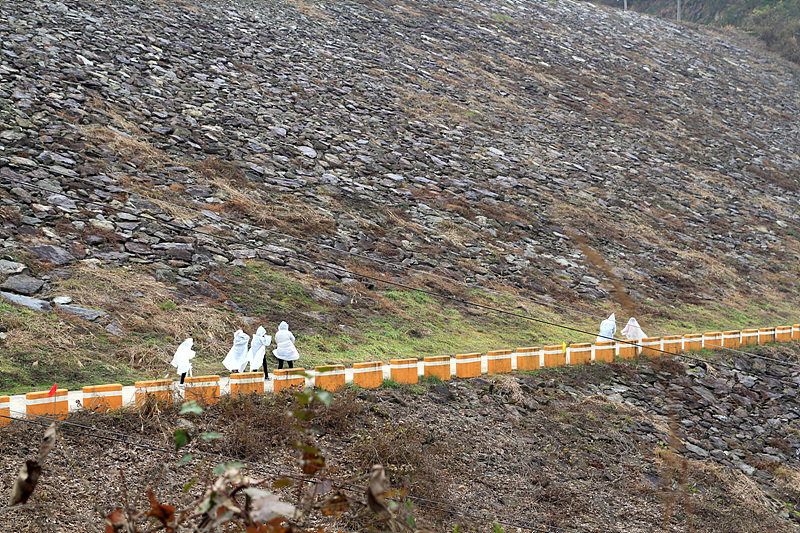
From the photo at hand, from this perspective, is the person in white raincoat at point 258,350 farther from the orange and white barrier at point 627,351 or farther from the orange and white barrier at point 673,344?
the orange and white barrier at point 673,344

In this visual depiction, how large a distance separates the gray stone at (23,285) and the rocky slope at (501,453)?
5.34 meters

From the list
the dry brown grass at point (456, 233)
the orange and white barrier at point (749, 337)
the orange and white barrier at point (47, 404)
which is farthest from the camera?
the dry brown grass at point (456, 233)

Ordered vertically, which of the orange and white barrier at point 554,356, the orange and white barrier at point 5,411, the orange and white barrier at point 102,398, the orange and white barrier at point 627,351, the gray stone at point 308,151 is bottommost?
the orange and white barrier at point 627,351

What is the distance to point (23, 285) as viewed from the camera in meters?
13.0

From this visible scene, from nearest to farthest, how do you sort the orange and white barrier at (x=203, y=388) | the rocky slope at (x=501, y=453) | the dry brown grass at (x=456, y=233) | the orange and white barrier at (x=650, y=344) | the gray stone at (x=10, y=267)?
the rocky slope at (x=501, y=453)
the orange and white barrier at (x=203, y=388)
the gray stone at (x=10, y=267)
the orange and white barrier at (x=650, y=344)
the dry brown grass at (x=456, y=233)

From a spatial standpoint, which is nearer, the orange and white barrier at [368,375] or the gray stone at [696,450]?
the orange and white barrier at [368,375]

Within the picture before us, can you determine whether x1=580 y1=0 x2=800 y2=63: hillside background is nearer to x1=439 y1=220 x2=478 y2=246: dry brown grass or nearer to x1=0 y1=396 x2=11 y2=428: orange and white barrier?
x1=439 y1=220 x2=478 y2=246: dry brown grass

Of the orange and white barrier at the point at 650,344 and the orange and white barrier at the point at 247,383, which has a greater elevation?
the orange and white barrier at the point at 247,383

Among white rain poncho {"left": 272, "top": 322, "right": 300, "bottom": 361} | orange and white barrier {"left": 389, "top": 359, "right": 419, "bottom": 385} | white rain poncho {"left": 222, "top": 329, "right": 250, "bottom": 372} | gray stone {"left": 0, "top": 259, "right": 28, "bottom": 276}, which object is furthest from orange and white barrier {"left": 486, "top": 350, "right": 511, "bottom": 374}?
gray stone {"left": 0, "top": 259, "right": 28, "bottom": 276}

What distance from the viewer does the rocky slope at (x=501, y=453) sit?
778 cm

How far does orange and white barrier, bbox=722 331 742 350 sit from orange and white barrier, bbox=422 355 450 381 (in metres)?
10.4

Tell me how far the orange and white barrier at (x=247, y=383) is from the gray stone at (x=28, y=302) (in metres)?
4.70

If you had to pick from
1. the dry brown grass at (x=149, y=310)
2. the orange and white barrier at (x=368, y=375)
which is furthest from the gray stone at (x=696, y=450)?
the dry brown grass at (x=149, y=310)

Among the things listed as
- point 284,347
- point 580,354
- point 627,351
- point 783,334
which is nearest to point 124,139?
point 284,347
